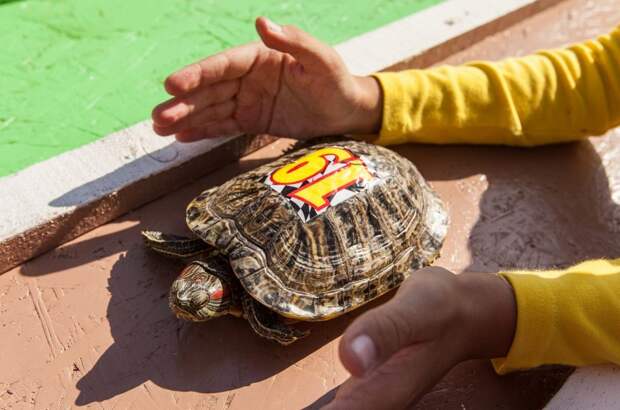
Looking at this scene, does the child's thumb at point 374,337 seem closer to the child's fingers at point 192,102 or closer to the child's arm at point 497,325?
the child's arm at point 497,325

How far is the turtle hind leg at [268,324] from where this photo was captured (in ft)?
5.37

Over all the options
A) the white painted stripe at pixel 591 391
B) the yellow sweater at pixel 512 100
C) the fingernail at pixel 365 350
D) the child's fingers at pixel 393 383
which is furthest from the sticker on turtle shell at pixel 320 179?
the white painted stripe at pixel 591 391

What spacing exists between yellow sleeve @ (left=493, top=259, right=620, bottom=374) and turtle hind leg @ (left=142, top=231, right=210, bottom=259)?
0.85 meters

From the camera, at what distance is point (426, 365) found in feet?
4.47

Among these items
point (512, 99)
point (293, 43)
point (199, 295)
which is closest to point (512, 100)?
point (512, 99)

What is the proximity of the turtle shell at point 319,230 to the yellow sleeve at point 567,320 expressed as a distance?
368mm

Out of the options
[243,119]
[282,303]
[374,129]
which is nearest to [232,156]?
[243,119]

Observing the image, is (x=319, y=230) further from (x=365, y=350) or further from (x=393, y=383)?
(x=365, y=350)

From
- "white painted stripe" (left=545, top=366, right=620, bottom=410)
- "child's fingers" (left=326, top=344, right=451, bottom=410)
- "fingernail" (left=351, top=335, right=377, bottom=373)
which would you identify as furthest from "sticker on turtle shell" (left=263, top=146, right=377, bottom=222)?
"white painted stripe" (left=545, top=366, right=620, bottom=410)

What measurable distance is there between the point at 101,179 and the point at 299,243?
71 centimetres

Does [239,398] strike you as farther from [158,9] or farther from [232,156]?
[158,9]

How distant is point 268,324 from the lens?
166cm

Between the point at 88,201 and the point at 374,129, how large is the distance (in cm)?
94

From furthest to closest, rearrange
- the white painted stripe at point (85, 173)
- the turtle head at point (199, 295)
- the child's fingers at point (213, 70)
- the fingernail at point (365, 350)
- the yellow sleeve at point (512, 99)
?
the yellow sleeve at point (512, 99) → the white painted stripe at point (85, 173) → the child's fingers at point (213, 70) → the turtle head at point (199, 295) → the fingernail at point (365, 350)
